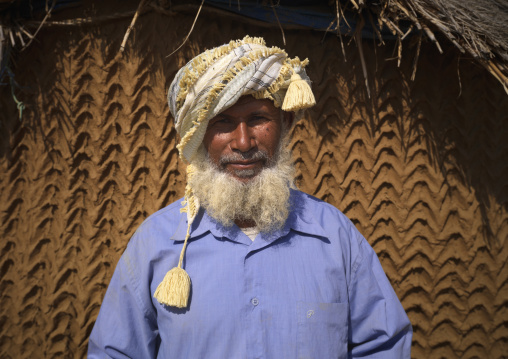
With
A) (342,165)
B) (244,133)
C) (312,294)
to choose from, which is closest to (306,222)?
(312,294)

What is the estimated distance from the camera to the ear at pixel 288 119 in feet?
5.89

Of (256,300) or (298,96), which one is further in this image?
(298,96)

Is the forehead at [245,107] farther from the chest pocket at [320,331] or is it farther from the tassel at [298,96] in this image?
the chest pocket at [320,331]

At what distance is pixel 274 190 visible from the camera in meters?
1.62

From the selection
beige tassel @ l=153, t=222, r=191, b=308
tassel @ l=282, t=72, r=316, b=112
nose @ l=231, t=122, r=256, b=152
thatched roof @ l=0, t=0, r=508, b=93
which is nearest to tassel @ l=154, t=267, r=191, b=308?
beige tassel @ l=153, t=222, r=191, b=308

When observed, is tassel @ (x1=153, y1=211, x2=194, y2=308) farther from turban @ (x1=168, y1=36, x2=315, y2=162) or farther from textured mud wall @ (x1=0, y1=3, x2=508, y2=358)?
textured mud wall @ (x1=0, y1=3, x2=508, y2=358)

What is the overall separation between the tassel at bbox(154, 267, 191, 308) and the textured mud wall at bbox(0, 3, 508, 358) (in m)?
1.17

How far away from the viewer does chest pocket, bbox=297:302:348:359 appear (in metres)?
1.42

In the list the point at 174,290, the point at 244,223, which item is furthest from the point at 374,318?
the point at 174,290

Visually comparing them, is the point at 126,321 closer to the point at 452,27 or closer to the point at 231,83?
the point at 231,83

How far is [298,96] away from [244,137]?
0.28m

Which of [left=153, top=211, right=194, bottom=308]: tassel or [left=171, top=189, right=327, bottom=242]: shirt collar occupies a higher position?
[left=171, top=189, right=327, bottom=242]: shirt collar

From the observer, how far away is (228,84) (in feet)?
5.08

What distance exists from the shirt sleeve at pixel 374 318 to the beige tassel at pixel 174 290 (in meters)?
0.64
